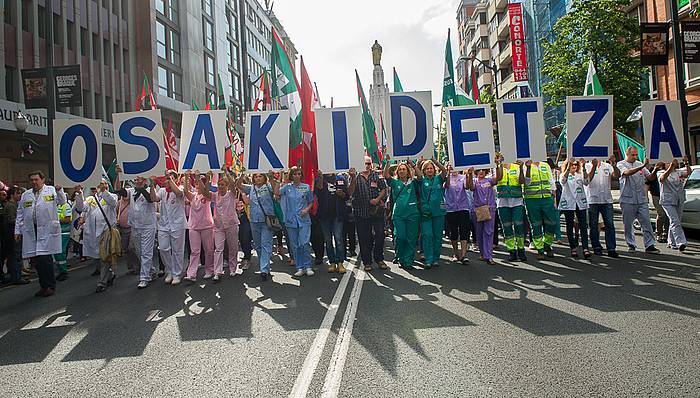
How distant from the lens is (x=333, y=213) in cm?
1005

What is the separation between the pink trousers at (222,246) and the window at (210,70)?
116ft

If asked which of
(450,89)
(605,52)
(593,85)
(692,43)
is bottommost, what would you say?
(593,85)

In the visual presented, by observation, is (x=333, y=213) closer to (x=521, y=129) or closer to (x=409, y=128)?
(x=409, y=128)

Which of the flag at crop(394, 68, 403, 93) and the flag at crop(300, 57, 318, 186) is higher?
the flag at crop(394, 68, 403, 93)

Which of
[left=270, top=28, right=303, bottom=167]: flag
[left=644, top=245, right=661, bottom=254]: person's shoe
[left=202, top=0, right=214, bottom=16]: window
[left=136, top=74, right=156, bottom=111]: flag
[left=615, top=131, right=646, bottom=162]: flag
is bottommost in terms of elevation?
[left=644, top=245, right=661, bottom=254]: person's shoe

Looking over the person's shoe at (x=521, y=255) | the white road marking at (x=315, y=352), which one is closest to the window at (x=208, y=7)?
the person's shoe at (x=521, y=255)

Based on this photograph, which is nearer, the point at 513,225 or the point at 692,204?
the point at 513,225

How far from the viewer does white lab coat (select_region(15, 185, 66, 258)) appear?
8406mm

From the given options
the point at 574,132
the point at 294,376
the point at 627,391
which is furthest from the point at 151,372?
the point at 574,132

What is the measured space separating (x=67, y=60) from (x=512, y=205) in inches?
924

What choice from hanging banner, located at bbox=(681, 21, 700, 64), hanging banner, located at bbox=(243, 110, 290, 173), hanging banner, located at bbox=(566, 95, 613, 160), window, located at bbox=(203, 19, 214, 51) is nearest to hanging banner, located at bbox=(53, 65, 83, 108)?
hanging banner, located at bbox=(243, 110, 290, 173)

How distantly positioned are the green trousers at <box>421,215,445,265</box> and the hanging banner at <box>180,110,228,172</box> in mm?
3682

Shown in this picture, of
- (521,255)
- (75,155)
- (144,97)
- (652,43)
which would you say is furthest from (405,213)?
(652,43)

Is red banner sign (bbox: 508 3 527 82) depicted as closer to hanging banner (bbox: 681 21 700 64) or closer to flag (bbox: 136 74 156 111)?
hanging banner (bbox: 681 21 700 64)
